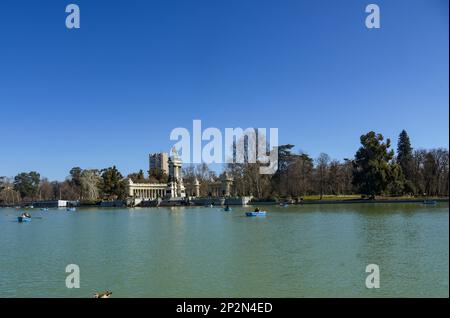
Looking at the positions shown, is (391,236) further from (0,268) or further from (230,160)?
(230,160)

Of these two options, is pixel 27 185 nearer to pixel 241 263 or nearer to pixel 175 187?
pixel 175 187

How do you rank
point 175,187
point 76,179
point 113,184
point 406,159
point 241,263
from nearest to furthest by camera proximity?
point 241,263 < point 406,159 < point 175,187 < point 113,184 < point 76,179

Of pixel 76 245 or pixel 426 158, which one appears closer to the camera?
pixel 76 245

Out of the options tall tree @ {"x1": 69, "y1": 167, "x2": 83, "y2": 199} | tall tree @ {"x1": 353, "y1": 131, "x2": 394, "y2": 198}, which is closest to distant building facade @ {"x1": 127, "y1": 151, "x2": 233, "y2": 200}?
tall tree @ {"x1": 69, "y1": 167, "x2": 83, "y2": 199}

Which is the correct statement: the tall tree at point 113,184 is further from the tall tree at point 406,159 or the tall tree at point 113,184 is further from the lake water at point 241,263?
the lake water at point 241,263

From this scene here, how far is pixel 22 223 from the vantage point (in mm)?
52875

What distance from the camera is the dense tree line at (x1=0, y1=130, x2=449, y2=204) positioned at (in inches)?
2544

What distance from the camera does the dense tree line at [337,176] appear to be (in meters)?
64.6

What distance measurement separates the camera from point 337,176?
87125 mm

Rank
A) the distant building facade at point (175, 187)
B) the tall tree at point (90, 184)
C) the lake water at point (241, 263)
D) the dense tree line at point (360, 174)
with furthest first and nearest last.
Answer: the tall tree at point (90, 184) < the distant building facade at point (175, 187) < the dense tree line at point (360, 174) < the lake water at point (241, 263)

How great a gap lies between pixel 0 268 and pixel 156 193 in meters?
102

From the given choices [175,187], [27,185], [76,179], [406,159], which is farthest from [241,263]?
[27,185]

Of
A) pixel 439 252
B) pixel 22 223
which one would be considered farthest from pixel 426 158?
pixel 22 223

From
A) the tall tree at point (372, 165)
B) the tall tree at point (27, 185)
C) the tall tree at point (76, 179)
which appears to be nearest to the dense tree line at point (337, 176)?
the tall tree at point (372, 165)
